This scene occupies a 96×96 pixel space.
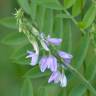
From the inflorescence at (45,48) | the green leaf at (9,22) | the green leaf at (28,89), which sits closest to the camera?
the inflorescence at (45,48)

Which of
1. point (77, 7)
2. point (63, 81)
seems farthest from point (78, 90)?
point (77, 7)

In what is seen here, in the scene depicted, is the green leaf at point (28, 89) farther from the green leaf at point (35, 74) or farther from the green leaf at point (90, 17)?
the green leaf at point (90, 17)

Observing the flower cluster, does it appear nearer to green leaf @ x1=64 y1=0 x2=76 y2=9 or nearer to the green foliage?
the green foliage

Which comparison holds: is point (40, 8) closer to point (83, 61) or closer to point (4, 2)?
point (83, 61)

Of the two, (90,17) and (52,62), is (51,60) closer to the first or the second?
(52,62)

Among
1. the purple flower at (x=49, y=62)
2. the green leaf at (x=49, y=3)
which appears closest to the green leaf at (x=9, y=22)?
the green leaf at (x=49, y=3)

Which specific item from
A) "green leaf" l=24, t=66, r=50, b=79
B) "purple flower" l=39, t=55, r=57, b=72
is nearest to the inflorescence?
"purple flower" l=39, t=55, r=57, b=72
